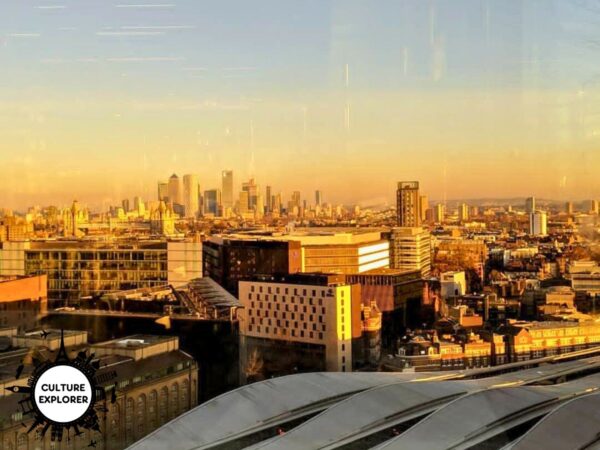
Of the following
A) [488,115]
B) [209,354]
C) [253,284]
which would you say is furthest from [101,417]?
[488,115]

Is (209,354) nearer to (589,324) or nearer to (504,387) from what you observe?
(504,387)

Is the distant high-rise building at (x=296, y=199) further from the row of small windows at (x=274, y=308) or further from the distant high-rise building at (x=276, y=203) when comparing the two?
the row of small windows at (x=274, y=308)

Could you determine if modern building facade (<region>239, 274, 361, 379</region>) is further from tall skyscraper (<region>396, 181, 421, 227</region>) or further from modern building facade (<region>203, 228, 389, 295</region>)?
tall skyscraper (<region>396, 181, 421, 227</region>)

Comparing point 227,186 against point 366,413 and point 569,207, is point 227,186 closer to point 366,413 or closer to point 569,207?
point 366,413

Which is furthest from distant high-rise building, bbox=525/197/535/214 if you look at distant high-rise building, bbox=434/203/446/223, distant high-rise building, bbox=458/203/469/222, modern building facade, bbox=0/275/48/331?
modern building facade, bbox=0/275/48/331

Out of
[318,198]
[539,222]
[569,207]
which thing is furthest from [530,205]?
[318,198]
